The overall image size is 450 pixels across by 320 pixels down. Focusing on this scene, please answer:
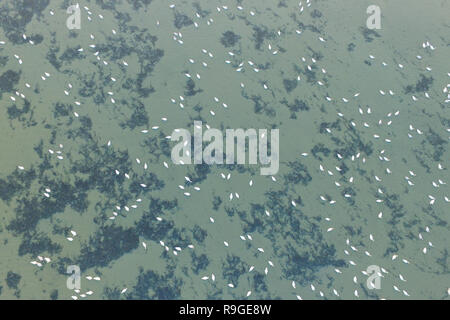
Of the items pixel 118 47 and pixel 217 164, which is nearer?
pixel 217 164

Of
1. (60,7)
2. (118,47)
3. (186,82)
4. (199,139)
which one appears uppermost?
(60,7)

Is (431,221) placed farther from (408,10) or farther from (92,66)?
(92,66)

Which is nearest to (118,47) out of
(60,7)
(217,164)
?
(60,7)

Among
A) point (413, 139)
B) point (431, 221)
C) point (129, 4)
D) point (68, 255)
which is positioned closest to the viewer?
point (68, 255)

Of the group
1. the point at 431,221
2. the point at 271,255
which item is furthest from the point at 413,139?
the point at 271,255

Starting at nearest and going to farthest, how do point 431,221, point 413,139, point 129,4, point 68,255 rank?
1. point 68,255
2. point 431,221
3. point 413,139
4. point 129,4

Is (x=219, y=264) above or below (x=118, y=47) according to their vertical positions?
below
